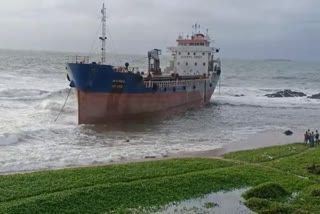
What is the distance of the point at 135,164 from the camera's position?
22.1m

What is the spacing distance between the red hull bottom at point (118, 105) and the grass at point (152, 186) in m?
17.2

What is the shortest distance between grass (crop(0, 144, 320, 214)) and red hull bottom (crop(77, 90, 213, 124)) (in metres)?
17.2

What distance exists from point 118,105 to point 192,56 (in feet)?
75.2

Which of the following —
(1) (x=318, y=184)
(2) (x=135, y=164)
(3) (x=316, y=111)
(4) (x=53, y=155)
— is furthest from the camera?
(3) (x=316, y=111)

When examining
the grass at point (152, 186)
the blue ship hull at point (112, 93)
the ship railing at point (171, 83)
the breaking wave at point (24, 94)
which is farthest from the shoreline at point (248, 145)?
the breaking wave at point (24, 94)

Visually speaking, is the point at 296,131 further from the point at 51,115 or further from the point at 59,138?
the point at 51,115

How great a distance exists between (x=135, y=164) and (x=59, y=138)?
11598 mm

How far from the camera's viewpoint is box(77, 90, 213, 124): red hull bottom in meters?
38.8

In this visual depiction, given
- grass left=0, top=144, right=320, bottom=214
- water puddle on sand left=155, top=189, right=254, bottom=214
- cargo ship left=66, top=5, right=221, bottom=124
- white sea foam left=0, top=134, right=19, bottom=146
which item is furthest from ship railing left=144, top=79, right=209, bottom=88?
water puddle on sand left=155, top=189, right=254, bottom=214

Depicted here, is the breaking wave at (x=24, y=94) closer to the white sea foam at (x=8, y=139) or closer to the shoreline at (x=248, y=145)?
the white sea foam at (x=8, y=139)

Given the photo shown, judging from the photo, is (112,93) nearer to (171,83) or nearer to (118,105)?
(118,105)

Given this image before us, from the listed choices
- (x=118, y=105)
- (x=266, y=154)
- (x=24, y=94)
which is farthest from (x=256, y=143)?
(x=24, y=94)

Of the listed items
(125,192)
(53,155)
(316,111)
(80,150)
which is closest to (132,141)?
(80,150)

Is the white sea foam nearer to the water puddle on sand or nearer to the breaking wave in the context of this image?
the water puddle on sand
